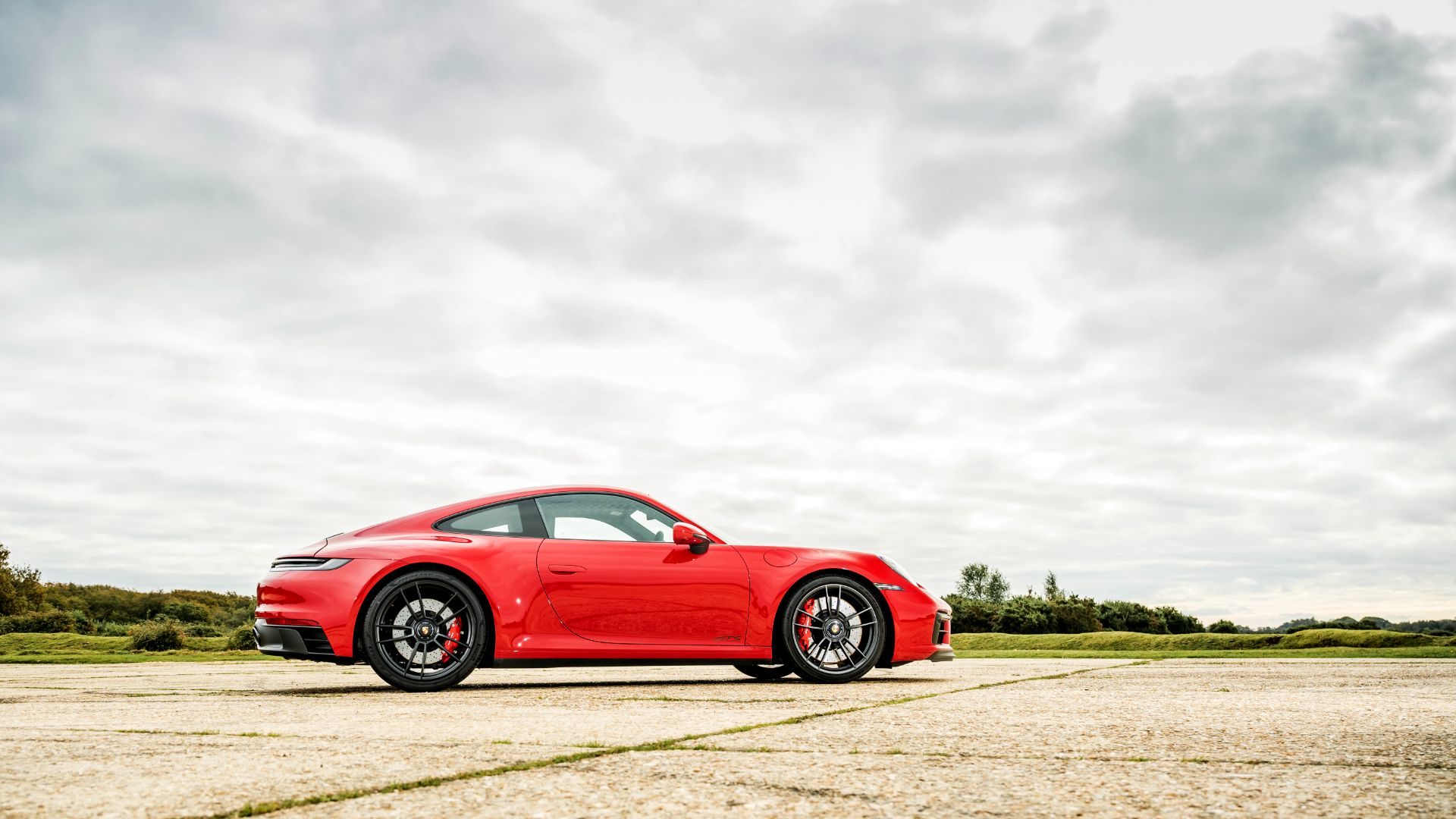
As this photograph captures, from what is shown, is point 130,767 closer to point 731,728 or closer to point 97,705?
point 731,728

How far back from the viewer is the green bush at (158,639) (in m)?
17.1

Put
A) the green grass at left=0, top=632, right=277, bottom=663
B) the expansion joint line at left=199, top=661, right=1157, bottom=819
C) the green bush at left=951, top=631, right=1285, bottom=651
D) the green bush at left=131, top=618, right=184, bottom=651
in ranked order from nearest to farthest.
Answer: the expansion joint line at left=199, top=661, right=1157, bottom=819, the green grass at left=0, top=632, right=277, bottom=663, the green bush at left=951, top=631, right=1285, bottom=651, the green bush at left=131, top=618, right=184, bottom=651

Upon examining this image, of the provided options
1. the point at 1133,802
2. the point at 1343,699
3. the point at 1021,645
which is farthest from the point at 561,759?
the point at 1021,645

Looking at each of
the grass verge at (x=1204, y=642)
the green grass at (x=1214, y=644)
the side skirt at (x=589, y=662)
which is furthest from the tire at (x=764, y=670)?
the grass verge at (x=1204, y=642)

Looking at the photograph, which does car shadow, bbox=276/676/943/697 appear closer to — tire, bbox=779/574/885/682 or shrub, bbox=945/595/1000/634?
tire, bbox=779/574/885/682

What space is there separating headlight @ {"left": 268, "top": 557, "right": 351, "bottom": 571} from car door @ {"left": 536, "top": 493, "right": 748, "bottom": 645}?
3.81 feet

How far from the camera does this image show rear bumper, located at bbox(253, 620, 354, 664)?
6.26 metres

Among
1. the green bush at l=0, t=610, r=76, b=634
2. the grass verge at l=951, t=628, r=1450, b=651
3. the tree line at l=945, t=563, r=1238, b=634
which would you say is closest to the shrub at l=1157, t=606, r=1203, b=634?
the tree line at l=945, t=563, r=1238, b=634

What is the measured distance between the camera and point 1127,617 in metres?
27.5

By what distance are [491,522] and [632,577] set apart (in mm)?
937

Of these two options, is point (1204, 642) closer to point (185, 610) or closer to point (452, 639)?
point (452, 639)

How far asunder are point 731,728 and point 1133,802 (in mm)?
1741

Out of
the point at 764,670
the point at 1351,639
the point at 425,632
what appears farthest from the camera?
the point at 1351,639

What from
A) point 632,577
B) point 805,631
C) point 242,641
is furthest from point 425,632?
point 242,641
